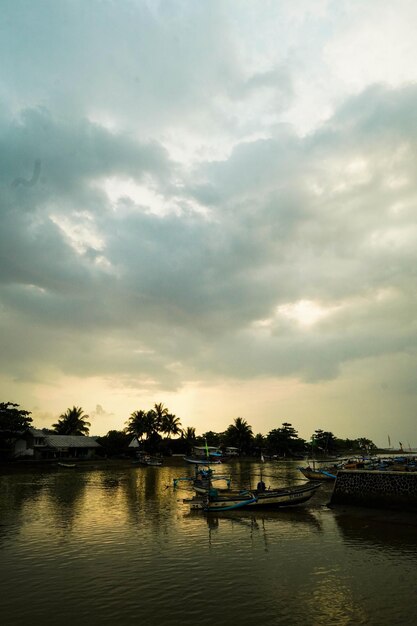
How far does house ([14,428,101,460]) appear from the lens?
277 feet

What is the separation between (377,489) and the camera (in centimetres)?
3028

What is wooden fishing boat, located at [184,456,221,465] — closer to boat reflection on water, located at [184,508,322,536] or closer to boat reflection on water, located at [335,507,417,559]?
boat reflection on water, located at [184,508,322,536]

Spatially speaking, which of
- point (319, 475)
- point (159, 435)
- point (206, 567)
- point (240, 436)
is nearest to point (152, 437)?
point (159, 435)

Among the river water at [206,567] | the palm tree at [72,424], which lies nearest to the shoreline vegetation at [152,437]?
the palm tree at [72,424]

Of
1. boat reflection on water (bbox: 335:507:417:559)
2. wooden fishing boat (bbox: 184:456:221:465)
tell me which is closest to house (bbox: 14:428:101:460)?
wooden fishing boat (bbox: 184:456:221:465)

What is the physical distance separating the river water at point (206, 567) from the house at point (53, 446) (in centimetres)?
5806

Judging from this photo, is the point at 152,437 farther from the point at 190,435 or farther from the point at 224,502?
the point at 224,502

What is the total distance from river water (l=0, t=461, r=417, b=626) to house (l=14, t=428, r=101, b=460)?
5806cm

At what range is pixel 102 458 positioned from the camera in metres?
96.7

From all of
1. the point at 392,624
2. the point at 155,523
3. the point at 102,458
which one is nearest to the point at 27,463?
the point at 102,458

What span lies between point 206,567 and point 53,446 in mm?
79467

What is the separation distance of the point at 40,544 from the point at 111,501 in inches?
655

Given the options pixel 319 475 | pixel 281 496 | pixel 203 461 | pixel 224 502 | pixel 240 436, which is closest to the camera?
pixel 224 502

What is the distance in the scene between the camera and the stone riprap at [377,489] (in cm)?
2853
